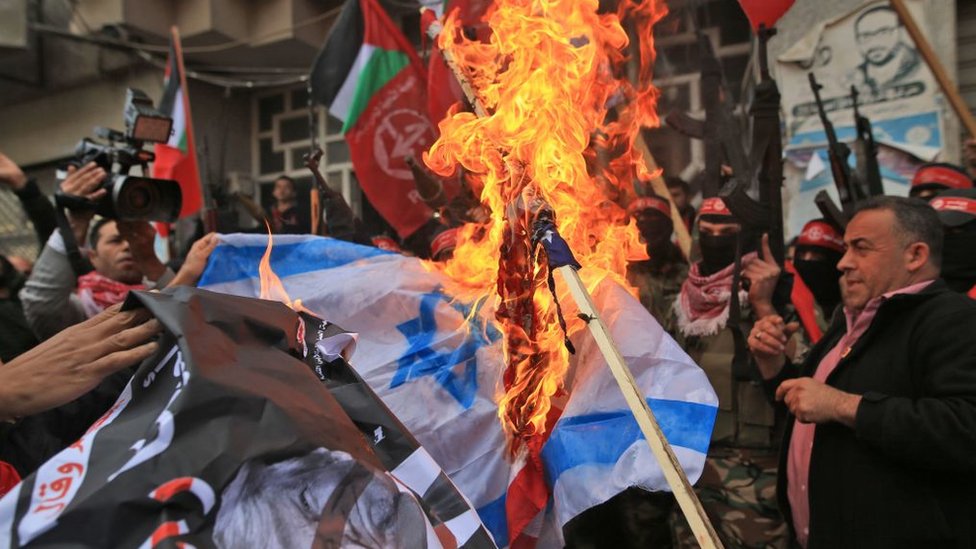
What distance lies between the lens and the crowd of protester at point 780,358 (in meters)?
1.55

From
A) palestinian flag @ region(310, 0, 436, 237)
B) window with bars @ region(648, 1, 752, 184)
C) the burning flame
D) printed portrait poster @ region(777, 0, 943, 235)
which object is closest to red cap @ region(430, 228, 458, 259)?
the burning flame

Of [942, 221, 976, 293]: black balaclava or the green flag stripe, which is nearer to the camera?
[942, 221, 976, 293]: black balaclava

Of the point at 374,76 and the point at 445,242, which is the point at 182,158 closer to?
the point at 374,76

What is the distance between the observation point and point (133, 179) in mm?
3172

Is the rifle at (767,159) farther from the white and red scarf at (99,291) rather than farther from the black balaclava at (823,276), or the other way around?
the white and red scarf at (99,291)

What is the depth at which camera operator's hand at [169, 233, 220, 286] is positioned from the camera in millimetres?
2318

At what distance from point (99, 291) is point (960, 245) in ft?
14.0

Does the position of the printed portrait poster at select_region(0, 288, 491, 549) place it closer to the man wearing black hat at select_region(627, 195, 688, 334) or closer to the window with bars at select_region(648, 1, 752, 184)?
the man wearing black hat at select_region(627, 195, 688, 334)

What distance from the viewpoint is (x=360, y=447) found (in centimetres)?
122

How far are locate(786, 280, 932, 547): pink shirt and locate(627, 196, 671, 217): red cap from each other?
1.76 metres

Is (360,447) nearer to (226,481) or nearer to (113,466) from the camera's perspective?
(226,481)

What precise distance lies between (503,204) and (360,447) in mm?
1021

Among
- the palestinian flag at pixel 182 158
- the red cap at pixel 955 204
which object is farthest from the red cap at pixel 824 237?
the palestinian flag at pixel 182 158

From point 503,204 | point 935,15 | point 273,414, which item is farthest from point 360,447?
point 935,15
